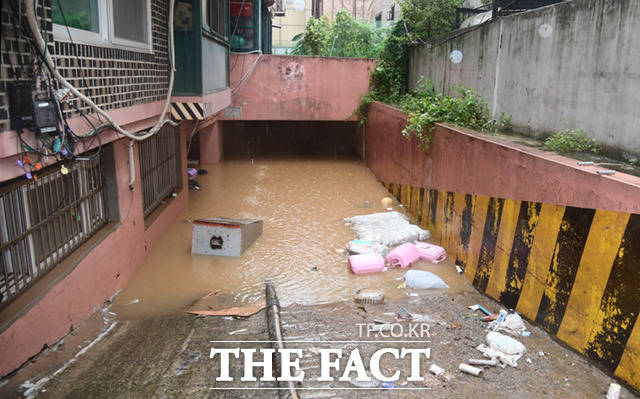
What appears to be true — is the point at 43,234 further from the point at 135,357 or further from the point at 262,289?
the point at 262,289

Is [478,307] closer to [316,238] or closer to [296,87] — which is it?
[316,238]

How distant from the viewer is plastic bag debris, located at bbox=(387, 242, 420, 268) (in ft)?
24.7

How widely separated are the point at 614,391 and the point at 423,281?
9.71 ft

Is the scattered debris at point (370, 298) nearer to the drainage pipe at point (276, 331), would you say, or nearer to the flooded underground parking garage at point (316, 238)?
the flooded underground parking garage at point (316, 238)

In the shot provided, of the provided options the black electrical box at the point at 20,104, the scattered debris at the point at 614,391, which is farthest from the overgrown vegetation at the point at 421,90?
the black electrical box at the point at 20,104

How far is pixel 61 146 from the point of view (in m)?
4.27

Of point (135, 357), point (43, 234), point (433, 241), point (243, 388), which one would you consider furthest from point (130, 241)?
point (433, 241)

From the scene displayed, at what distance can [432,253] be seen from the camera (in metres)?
7.75

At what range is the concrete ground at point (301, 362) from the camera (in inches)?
163

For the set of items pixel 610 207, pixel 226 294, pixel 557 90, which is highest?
pixel 557 90

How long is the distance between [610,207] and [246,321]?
3.99 metres

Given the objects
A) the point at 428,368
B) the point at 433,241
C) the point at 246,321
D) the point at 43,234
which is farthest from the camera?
the point at 433,241

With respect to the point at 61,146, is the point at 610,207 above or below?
below

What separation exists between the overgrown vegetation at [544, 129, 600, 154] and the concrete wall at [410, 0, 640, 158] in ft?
0.31
